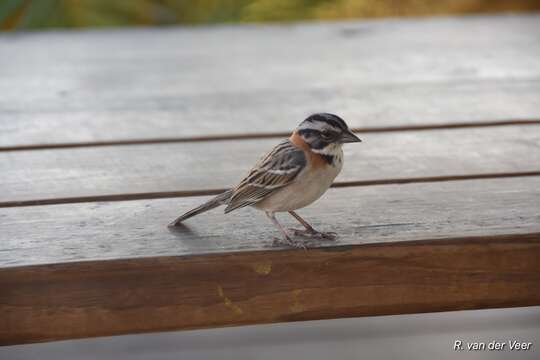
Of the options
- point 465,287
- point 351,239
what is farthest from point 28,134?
point 465,287

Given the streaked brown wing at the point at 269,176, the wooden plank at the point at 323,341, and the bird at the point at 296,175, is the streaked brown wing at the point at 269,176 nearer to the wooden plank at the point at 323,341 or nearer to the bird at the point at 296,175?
the bird at the point at 296,175

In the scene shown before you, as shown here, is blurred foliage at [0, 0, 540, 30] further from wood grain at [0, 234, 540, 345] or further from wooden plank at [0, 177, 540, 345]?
wood grain at [0, 234, 540, 345]

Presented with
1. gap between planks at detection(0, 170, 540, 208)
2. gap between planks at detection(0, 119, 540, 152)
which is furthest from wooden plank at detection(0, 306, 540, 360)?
gap between planks at detection(0, 170, 540, 208)

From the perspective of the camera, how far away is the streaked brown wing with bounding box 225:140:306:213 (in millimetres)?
2264

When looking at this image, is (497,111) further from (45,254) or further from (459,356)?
(45,254)

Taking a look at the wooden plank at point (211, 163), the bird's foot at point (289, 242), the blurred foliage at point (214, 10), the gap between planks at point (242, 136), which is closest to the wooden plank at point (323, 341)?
the gap between planks at point (242, 136)

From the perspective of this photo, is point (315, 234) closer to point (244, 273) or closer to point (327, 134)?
point (244, 273)

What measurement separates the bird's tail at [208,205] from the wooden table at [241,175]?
0.03 metres

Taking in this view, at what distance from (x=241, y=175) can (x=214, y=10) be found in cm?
386

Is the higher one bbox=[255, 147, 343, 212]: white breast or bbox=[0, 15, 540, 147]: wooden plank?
bbox=[0, 15, 540, 147]: wooden plank

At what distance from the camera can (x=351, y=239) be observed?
2.09 m

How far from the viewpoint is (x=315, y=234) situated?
2133 mm

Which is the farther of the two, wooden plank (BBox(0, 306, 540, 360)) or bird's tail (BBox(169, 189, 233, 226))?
wooden plank (BBox(0, 306, 540, 360))

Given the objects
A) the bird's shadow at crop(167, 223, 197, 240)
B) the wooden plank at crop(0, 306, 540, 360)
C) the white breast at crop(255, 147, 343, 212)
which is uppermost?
the white breast at crop(255, 147, 343, 212)
